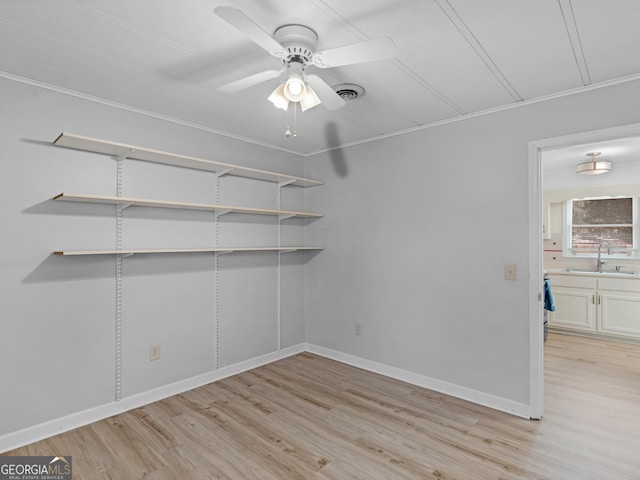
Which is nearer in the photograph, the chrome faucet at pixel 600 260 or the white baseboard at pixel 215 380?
the white baseboard at pixel 215 380

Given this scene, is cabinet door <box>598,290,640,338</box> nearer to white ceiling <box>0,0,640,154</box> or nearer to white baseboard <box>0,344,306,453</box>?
white ceiling <box>0,0,640,154</box>

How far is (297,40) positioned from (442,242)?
2.03 meters

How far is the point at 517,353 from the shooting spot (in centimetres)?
270

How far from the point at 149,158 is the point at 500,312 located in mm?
2972

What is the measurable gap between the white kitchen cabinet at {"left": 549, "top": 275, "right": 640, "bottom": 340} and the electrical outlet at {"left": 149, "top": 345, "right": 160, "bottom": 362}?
16.4 feet

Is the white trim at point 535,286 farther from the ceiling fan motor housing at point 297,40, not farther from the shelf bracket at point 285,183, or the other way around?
the shelf bracket at point 285,183

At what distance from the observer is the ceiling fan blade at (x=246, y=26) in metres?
1.27

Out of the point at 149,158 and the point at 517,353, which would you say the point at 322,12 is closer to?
the point at 149,158

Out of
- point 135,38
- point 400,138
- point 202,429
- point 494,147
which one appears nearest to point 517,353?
point 494,147

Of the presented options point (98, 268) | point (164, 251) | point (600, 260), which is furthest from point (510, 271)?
point (600, 260)

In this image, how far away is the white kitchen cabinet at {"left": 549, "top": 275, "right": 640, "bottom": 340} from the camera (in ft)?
14.5

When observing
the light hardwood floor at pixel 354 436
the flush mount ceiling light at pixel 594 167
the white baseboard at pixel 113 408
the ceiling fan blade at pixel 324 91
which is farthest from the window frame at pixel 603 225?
the ceiling fan blade at pixel 324 91

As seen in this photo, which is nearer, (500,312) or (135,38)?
(135,38)

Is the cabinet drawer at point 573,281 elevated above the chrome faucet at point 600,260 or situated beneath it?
situated beneath
